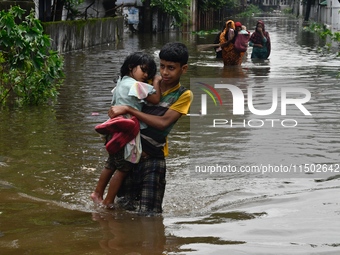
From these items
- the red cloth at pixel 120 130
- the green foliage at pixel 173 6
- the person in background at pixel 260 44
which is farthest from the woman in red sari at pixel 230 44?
the green foliage at pixel 173 6

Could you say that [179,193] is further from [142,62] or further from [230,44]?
[230,44]

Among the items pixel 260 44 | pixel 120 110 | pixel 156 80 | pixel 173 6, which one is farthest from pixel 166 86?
pixel 173 6

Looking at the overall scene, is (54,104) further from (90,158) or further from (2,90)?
(90,158)

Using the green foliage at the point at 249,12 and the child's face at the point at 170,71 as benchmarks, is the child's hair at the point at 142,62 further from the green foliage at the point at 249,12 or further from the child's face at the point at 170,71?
the green foliage at the point at 249,12

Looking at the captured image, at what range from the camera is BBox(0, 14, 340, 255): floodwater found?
495 centimetres

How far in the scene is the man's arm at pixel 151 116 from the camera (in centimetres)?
544

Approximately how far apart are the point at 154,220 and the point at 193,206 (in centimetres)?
86

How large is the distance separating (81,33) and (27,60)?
15.4m

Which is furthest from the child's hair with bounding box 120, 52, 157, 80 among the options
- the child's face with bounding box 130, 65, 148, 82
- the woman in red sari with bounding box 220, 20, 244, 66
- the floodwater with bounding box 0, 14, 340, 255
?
the woman in red sari with bounding box 220, 20, 244, 66

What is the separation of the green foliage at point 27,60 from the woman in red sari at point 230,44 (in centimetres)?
703

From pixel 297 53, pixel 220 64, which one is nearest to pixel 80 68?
pixel 220 64

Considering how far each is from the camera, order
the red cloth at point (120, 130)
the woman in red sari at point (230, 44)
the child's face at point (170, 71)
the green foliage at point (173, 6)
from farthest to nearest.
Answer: the green foliage at point (173, 6)
the woman in red sari at point (230, 44)
the child's face at point (170, 71)
the red cloth at point (120, 130)

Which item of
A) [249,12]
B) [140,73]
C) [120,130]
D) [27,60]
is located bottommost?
[249,12]

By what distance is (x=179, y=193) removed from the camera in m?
6.85
